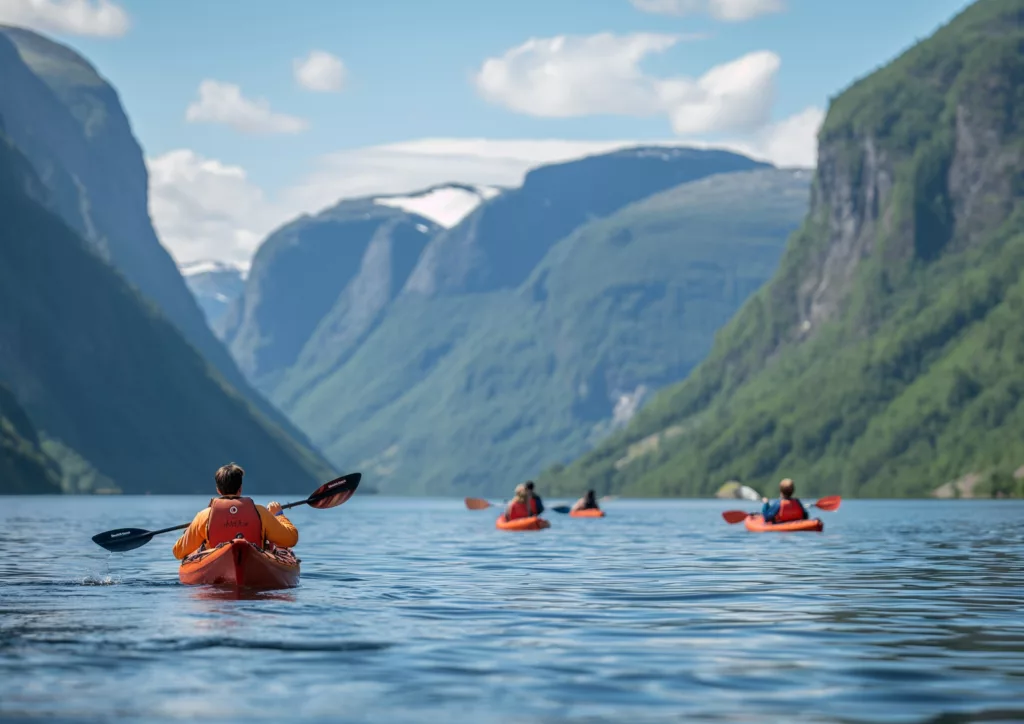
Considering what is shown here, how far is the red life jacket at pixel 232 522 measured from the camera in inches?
1130

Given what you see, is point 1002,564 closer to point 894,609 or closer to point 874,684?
point 894,609

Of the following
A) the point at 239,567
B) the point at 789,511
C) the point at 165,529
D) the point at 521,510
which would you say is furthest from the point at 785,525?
the point at 239,567

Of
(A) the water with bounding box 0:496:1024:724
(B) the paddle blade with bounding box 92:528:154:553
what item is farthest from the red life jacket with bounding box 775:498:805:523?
(B) the paddle blade with bounding box 92:528:154:553

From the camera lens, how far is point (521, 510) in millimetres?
73125

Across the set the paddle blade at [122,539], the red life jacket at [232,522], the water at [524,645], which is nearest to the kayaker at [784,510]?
the water at [524,645]

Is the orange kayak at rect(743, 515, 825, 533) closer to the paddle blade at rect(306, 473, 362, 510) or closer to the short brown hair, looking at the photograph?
the paddle blade at rect(306, 473, 362, 510)

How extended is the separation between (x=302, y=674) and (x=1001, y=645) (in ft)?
32.8

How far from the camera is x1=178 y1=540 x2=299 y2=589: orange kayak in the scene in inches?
1118

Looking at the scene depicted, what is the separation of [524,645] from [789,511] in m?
42.8

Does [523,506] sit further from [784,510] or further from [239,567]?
[239,567]

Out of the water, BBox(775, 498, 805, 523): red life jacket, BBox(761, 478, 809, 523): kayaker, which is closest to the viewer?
the water

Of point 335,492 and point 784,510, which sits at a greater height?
point 335,492

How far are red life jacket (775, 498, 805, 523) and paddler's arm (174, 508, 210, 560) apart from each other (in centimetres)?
3627

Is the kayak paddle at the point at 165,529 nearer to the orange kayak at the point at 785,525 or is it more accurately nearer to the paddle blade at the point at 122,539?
the paddle blade at the point at 122,539
